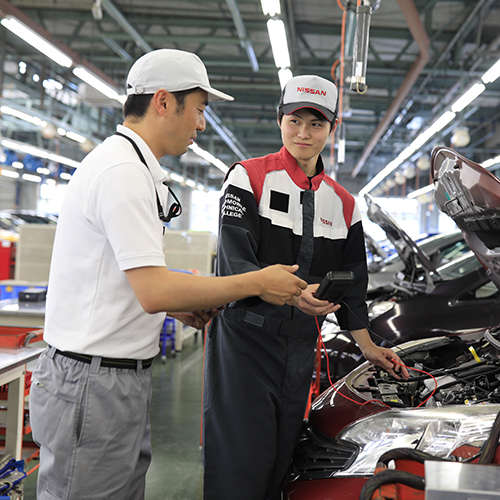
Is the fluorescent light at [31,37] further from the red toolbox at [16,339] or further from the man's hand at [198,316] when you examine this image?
the man's hand at [198,316]

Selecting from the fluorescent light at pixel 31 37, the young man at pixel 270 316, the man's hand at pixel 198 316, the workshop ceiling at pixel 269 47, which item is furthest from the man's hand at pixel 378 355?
the fluorescent light at pixel 31 37

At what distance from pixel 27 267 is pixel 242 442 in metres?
6.25

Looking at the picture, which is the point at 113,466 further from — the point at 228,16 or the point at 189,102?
the point at 228,16

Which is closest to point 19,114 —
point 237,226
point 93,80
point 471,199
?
point 93,80

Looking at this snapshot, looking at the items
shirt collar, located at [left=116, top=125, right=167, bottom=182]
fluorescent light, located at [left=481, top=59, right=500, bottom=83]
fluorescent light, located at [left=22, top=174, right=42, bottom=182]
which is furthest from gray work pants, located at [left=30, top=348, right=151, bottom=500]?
fluorescent light, located at [left=22, top=174, right=42, bottom=182]

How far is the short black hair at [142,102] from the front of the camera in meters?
1.33

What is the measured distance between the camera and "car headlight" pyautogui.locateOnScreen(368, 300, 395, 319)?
→ 12.3 ft

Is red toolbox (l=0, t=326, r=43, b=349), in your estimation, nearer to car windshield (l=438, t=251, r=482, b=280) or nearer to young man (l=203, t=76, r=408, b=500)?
young man (l=203, t=76, r=408, b=500)

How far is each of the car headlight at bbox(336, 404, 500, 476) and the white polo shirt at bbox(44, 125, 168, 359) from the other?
745 millimetres

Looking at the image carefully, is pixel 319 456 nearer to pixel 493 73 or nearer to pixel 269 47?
pixel 493 73

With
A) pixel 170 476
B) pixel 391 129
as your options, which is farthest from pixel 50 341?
pixel 391 129

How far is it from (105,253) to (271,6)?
4.43 meters

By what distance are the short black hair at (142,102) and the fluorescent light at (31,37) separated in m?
4.82

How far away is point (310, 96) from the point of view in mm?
1853
